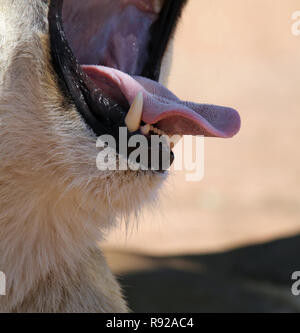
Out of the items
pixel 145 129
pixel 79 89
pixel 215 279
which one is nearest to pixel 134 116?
pixel 145 129

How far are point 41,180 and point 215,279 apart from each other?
372 centimetres

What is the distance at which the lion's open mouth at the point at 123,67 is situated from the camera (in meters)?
2.18

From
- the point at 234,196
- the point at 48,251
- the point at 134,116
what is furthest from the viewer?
the point at 234,196

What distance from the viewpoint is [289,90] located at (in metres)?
11.5

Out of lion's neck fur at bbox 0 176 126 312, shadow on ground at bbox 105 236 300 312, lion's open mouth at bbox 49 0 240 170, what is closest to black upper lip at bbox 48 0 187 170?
lion's open mouth at bbox 49 0 240 170

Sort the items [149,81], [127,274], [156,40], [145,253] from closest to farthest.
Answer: [149,81]
[156,40]
[127,274]
[145,253]

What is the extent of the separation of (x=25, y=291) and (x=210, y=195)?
6492 millimetres

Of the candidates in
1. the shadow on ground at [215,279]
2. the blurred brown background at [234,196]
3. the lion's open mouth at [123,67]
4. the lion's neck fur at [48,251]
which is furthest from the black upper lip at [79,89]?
the shadow on ground at [215,279]

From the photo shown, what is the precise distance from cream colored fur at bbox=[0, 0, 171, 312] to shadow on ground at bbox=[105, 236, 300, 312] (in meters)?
2.36

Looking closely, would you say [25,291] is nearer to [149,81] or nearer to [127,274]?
[149,81]

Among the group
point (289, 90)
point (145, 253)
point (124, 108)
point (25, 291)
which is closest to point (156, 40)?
point (124, 108)

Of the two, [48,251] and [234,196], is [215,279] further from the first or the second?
[48,251]

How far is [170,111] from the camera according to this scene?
224 cm

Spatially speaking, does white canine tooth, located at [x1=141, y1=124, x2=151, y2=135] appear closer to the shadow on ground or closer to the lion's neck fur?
the lion's neck fur
